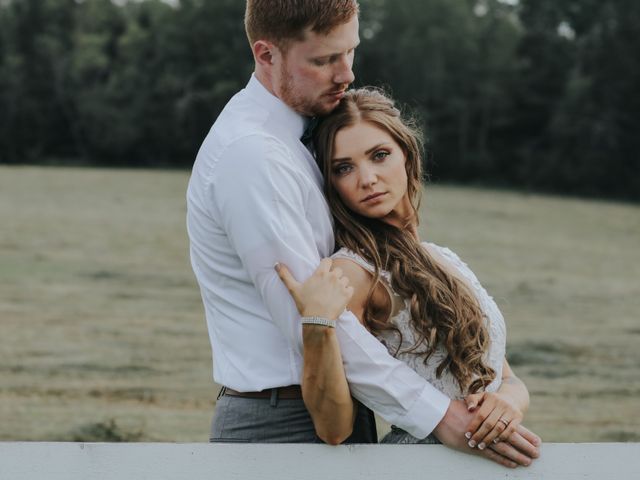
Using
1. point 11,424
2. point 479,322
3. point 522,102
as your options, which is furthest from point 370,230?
point 522,102

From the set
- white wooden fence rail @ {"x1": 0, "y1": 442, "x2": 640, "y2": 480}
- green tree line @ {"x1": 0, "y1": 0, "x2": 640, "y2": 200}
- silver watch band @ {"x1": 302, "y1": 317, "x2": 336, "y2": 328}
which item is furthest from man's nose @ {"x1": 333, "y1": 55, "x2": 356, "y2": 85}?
green tree line @ {"x1": 0, "y1": 0, "x2": 640, "y2": 200}

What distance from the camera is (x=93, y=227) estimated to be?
20.3 metres

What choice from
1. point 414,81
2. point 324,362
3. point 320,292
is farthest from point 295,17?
point 414,81

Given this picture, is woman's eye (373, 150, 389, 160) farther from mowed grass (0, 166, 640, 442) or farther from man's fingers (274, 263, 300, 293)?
mowed grass (0, 166, 640, 442)

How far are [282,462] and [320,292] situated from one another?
0.34 meters

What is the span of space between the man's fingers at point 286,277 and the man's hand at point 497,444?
16.1 inches

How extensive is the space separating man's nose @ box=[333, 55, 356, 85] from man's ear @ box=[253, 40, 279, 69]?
14cm

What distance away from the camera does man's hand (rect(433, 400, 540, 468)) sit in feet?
6.59

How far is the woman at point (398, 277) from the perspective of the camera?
228 centimetres

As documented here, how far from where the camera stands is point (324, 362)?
6.72ft

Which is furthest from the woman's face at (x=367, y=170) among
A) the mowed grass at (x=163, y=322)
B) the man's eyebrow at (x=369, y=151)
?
the mowed grass at (x=163, y=322)

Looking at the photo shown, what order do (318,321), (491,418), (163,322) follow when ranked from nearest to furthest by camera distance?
(318,321) → (491,418) → (163,322)

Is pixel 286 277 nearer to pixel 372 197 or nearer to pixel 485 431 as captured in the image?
pixel 372 197

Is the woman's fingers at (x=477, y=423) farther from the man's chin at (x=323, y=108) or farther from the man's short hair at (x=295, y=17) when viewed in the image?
the man's short hair at (x=295, y=17)
